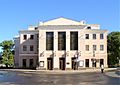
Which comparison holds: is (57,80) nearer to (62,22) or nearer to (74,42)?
(74,42)

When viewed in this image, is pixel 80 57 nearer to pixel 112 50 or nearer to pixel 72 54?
pixel 72 54

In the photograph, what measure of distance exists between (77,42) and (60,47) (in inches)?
161

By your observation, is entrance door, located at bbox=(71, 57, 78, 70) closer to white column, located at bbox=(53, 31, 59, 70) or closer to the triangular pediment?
white column, located at bbox=(53, 31, 59, 70)

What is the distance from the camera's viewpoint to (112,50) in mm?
88188

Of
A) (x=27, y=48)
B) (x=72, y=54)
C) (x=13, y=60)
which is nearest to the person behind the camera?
(x=72, y=54)

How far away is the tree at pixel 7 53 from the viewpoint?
3340 inches

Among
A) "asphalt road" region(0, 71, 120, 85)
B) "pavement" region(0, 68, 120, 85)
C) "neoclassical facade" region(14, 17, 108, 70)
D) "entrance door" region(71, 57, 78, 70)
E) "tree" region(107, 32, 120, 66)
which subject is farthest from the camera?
"tree" region(107, 32, 120, 66)

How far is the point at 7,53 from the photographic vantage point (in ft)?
282

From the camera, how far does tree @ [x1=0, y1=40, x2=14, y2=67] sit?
278ft

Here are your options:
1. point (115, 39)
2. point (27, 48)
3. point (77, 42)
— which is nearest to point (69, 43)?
point (77, 42)

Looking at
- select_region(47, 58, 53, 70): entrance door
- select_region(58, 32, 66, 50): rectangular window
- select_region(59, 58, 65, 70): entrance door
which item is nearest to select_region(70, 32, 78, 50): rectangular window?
select_region(58, 32, 66, 50): rectangular window

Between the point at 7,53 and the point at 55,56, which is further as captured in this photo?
Result: the point at 7,53

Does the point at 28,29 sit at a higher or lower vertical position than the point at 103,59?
higher

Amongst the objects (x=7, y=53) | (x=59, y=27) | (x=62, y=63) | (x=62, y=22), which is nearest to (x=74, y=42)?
(x=59, y=27)
